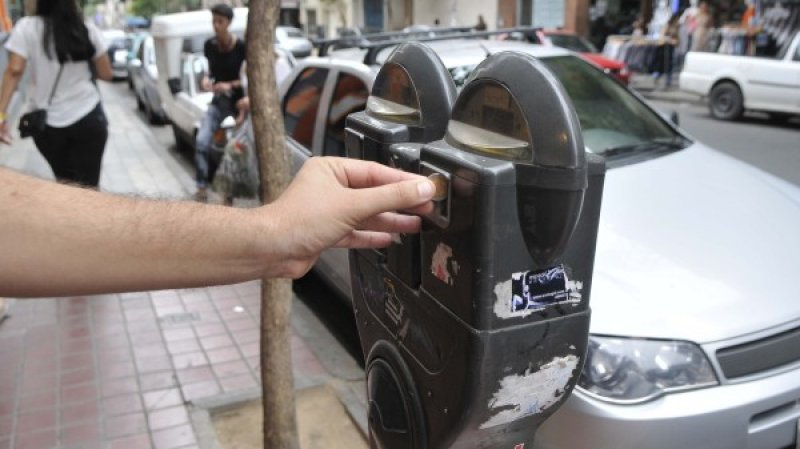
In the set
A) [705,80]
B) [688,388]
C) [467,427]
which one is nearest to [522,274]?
[467,427]

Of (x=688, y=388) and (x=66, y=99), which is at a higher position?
(x=66, y=99)

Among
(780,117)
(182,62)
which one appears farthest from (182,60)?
(780,117)

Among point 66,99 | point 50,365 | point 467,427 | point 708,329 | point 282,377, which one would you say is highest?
point 66,99

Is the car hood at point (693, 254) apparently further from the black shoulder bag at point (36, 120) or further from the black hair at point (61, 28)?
the black shoulder bag at point (36, 120)

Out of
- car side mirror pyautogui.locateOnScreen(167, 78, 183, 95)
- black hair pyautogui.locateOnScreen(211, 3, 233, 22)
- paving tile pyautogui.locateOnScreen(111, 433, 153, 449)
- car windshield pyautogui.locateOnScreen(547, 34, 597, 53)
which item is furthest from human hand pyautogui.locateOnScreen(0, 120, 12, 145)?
car windshield pyautogui.locateOnScreen(547, 34, 597, 53)

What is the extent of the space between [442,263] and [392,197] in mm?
209

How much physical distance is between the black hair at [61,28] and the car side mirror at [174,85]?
17.9ft

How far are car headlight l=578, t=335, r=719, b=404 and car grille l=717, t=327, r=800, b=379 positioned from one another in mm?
74

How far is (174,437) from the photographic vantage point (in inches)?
119

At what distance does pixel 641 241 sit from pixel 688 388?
63 cm

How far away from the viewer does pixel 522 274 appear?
1.29 metres

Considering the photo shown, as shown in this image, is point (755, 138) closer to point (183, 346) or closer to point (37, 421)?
point (183, 346)

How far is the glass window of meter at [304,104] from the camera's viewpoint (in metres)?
4.47

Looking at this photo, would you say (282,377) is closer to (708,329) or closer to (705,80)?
(708,329)
